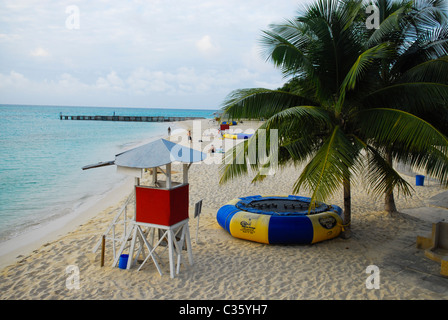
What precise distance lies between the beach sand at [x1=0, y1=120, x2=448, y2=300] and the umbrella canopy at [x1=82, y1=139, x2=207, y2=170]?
7.42 ft

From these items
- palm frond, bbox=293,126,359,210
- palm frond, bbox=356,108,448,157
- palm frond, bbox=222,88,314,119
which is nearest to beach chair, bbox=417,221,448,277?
palm frond, bbox=356,108,448,157

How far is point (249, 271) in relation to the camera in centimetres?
670

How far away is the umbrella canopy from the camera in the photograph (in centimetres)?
630

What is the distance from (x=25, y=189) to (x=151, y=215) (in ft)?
46.0

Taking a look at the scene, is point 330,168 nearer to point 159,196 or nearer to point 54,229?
point 159,196

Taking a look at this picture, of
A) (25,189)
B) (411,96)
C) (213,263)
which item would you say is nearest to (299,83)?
(411,96)

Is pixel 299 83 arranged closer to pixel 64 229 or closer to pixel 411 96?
pixel 411 96

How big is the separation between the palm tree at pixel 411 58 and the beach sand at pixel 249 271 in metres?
1.67

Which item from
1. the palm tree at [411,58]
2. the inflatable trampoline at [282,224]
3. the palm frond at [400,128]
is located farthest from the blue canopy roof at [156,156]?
the palm tree at [411,58]

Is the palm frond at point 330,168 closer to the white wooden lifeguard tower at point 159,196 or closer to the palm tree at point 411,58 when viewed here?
the palm tree at point 411,58

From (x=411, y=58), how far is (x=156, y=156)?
7081 mm

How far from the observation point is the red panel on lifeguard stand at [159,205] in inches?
253

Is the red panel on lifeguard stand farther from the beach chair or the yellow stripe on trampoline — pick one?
the beach chair
